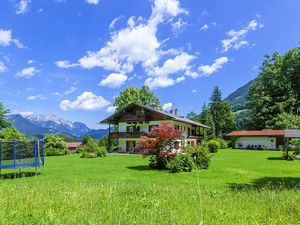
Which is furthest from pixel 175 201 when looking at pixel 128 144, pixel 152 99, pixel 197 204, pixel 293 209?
pixel 152 99

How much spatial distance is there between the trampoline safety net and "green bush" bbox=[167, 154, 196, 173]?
7.38m

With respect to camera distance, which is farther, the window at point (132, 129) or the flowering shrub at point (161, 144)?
the window at point (132, 129)

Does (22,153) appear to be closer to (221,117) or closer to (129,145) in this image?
(129,145)

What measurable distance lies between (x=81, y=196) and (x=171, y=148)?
1559cm

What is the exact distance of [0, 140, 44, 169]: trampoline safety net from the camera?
17612 millimetres

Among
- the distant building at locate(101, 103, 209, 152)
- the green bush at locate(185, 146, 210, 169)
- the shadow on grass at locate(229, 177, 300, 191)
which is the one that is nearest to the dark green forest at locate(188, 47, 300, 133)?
the distant building at locate(101, 103, 209, 152)

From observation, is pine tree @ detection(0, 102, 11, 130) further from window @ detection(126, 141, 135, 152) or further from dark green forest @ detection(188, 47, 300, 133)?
dark green forest @ detection(188, 47, 300, 133)

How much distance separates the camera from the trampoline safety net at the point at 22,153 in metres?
17.6

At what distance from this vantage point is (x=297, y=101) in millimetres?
61312

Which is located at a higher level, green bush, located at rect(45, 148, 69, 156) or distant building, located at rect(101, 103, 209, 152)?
distant building, located at rect(101, 103, 209, 152)

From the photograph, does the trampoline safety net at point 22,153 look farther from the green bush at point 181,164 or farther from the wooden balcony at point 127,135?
the wooden balcony at point 127,135

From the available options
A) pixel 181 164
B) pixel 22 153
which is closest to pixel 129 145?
pixel 22 153

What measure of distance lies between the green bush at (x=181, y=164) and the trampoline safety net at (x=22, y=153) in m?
7.38

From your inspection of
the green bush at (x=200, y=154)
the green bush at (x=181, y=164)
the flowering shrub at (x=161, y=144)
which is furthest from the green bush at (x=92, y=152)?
the green bush at (x=181, y=164)
